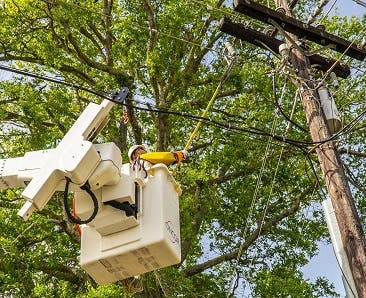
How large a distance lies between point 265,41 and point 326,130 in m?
2.02

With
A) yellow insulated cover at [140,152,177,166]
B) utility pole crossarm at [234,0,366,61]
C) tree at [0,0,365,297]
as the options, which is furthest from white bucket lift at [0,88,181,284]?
tree at [0,0,365,297]

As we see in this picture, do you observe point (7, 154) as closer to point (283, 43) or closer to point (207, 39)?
point (207, 39)

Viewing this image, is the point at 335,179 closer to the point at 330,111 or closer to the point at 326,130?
the point at 326,130

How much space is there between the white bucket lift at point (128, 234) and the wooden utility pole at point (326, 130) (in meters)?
2.76

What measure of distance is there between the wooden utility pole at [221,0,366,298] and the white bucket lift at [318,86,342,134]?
0.08 meters

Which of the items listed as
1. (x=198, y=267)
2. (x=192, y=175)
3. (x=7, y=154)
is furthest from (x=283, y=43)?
(x=7, y=154)

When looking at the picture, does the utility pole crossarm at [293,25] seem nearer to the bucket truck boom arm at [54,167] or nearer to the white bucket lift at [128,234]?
the white bucket lift at [128,234]

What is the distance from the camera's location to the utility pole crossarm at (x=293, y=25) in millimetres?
8445

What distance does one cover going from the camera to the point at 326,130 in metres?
7.89

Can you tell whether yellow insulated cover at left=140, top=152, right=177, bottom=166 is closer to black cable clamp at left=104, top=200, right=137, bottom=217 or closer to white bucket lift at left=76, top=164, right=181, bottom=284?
white bucket lift at left=76, top=164, right=181, bottom=284

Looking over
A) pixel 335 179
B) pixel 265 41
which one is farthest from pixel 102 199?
pixel 265 41

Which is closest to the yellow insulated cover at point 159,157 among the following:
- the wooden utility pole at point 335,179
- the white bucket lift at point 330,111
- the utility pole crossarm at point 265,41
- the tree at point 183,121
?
the wooden utility pole at point 335,179

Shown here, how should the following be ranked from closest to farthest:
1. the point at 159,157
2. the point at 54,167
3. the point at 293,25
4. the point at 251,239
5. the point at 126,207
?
the point at 54,167 < the point at 126,207 < the point at 159,157 < the point at 293,25 < the point at 251,239

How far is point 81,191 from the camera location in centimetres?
447
